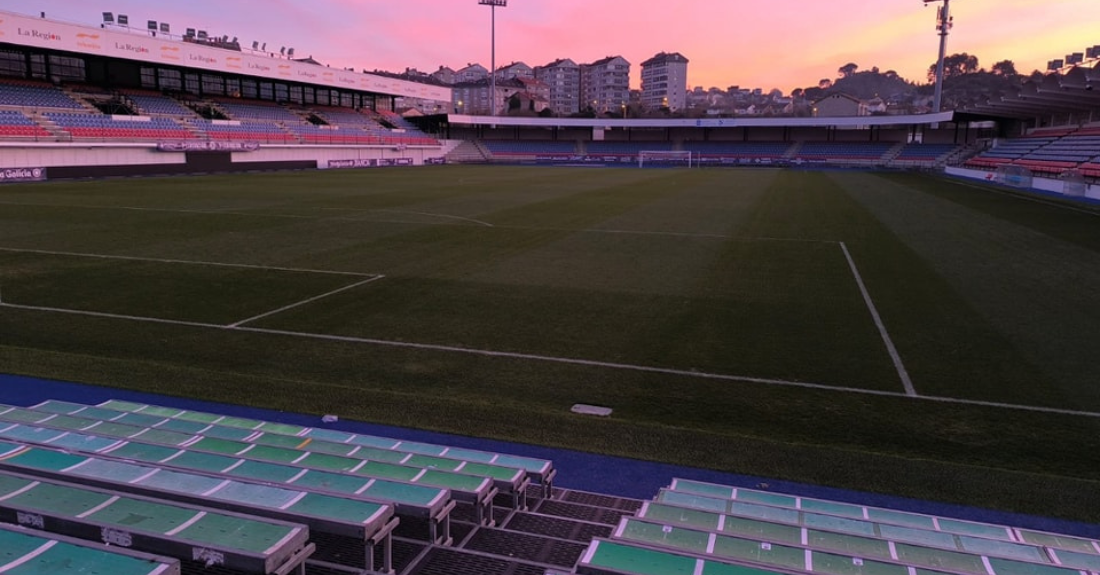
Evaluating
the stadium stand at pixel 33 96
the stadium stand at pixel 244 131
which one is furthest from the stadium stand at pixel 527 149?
the stadium stand at pixel 33 96

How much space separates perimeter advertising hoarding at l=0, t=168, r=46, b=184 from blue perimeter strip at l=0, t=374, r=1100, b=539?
4118 centimetres

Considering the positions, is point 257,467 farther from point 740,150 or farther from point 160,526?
point 740,150

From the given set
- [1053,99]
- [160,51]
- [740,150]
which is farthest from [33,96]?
[740,150]

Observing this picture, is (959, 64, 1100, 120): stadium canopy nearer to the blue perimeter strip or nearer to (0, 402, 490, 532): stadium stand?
the blue perimeter strip

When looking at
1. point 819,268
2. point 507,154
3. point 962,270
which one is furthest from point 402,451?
point 507,154

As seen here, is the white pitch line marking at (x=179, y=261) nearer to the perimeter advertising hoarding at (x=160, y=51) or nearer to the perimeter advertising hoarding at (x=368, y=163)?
the perimeter advertising hoarding at (x=160, y=51)

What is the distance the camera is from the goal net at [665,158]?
84.3 m

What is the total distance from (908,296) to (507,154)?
256 ft

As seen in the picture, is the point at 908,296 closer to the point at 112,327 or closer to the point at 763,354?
the point at 763,354

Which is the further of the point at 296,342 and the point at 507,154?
the point at 507,154

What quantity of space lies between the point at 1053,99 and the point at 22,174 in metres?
64.3

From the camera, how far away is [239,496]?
3.94 meters

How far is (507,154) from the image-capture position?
89.6 meters

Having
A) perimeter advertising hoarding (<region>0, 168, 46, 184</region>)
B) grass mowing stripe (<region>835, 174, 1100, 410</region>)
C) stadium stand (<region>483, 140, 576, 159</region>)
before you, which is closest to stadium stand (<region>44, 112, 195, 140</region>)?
perimeter advertising hoarding (<region>0, 168, 46, 184</region>)
